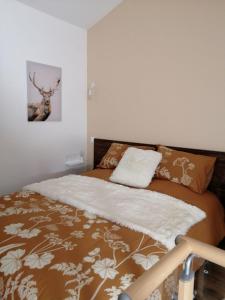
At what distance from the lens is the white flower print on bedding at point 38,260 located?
110 centimetres

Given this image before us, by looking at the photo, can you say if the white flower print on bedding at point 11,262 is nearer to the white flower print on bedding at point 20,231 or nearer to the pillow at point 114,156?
the white flower print on bedding at point 20,231

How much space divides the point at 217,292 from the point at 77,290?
4.13 feet

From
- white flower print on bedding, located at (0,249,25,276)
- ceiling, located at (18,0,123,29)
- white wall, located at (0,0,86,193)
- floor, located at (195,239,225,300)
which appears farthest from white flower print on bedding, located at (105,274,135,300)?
ceiling, located at (18,0,123,29)

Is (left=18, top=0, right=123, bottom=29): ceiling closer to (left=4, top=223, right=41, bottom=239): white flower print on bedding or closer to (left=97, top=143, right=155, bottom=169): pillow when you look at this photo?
(left=97, top=143, right=155, bottom=169): pillow

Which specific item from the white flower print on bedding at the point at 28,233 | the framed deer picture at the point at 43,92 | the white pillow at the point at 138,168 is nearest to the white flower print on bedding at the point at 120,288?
the white flower print on bedding at the point at 28,233

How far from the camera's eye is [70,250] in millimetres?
1224

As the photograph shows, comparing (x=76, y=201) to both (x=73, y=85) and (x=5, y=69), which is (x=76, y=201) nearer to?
(x=5, y=69)

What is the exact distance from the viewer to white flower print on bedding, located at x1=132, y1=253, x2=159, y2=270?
45.1 inches

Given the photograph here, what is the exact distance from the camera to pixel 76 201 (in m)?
1.82

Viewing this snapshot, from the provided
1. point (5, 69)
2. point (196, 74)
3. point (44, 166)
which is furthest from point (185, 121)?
point (5, 69)

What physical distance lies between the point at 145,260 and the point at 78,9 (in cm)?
279

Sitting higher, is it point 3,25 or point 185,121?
point 3,25

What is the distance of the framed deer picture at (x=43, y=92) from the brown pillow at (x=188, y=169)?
1.48m

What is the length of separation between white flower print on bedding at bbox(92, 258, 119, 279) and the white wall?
1814mm
